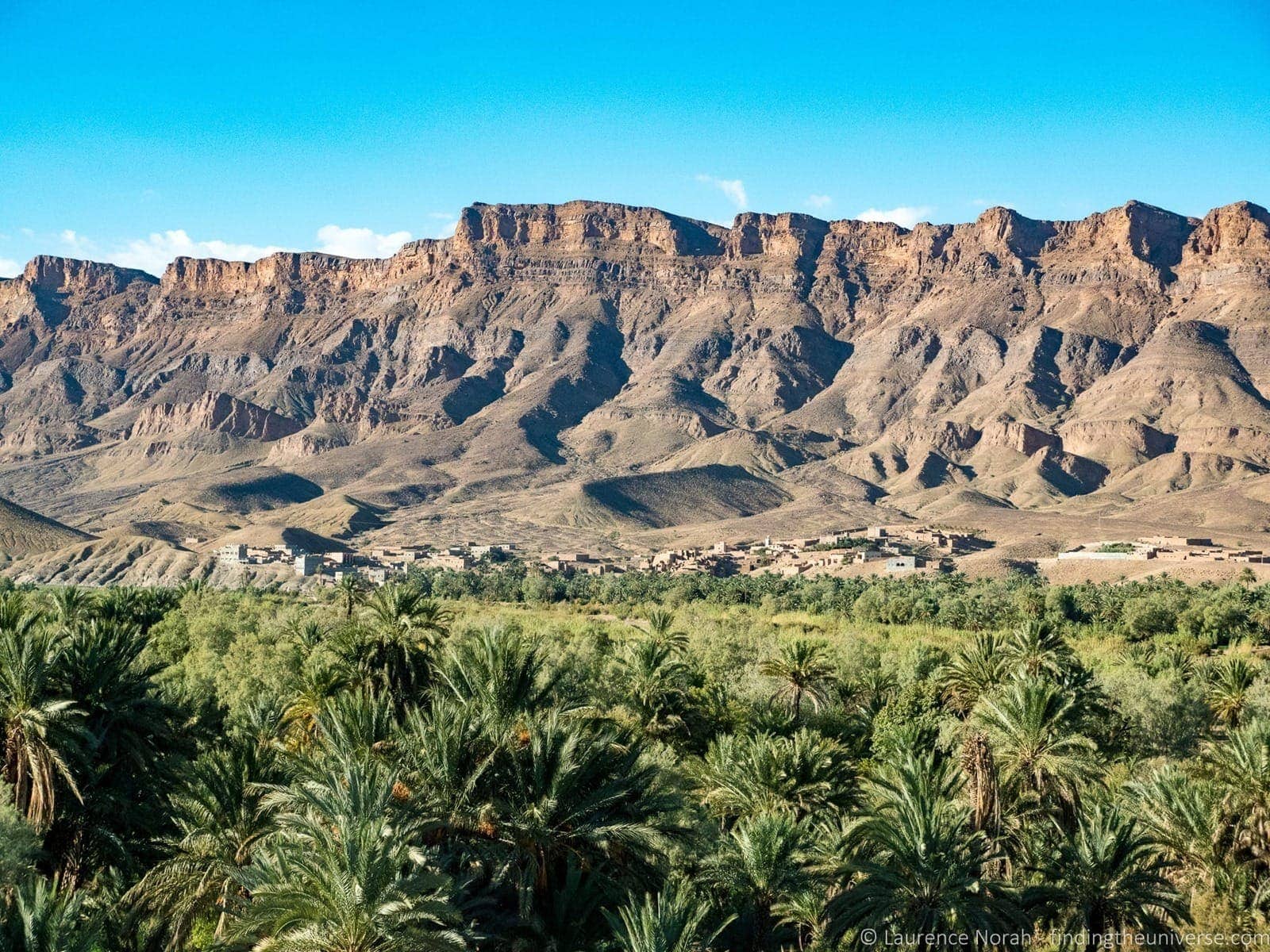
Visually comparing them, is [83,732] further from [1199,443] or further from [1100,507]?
[1199,443]

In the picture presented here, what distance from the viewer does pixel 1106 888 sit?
19297 millimetres

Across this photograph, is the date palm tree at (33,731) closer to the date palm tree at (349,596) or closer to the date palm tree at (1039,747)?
the date palm tree at (1039,747)

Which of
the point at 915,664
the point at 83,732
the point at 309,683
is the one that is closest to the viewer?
the point at 83,732

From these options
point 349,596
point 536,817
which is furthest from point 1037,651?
point 349,596

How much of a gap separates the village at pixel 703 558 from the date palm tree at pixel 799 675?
260 ft

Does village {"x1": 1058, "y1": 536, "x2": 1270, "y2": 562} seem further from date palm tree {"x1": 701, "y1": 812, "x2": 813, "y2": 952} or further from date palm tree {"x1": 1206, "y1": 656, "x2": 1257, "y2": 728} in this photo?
date palm tree {"x1": 701, "y1": 812, "x2": 813, "y2": 952}

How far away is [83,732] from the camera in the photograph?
1808 centimetres

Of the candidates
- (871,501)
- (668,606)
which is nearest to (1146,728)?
(668,606)

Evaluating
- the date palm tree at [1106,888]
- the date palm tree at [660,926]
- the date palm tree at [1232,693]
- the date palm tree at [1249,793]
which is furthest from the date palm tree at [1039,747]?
the date palm tree at [1232,693]

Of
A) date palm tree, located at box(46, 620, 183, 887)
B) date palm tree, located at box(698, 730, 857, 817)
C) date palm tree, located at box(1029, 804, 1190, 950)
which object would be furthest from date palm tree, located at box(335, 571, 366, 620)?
date palm tree, located at box(1029, 804, 1190, 950)

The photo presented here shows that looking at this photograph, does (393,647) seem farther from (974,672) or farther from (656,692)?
(974,672)

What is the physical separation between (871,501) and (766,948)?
567 ft

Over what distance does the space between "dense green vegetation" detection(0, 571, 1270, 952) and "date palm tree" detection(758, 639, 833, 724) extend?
3.75 metres

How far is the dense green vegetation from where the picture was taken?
557 inches
